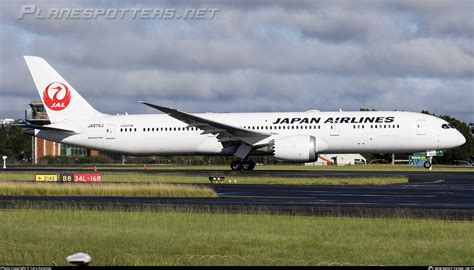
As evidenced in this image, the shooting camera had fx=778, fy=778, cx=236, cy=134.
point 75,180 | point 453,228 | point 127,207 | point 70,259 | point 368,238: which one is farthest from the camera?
point 75,180

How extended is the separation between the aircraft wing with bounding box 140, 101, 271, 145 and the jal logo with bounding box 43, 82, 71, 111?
9866 millimetres

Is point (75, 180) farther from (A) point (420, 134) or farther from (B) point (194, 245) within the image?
(B) point (194, 245)

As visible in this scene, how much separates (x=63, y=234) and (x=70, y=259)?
9562 mm

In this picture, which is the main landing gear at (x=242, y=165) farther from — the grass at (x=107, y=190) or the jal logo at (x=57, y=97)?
the grass at (x=107, y=190)

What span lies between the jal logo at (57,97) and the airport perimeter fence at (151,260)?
43.3m

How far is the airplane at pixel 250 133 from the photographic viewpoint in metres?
50.5

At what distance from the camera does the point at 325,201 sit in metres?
26.7

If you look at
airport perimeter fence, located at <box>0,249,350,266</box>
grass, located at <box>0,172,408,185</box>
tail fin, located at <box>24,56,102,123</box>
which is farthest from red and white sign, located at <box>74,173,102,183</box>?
airport perimeter fence, located at <box>0,249,350,266</box>

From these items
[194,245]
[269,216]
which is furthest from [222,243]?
[269,216]

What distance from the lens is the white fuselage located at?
50719mm

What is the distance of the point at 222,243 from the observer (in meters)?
16.4

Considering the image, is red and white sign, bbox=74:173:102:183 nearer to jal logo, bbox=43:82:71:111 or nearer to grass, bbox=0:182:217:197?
grass, bbox=0:182:217:197

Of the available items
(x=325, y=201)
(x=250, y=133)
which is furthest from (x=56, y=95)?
(x=325, y=201)

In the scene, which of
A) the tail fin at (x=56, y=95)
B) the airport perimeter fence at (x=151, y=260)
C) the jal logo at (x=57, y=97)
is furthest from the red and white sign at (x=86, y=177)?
the airport perimeter fence at (x=151, y=260)
